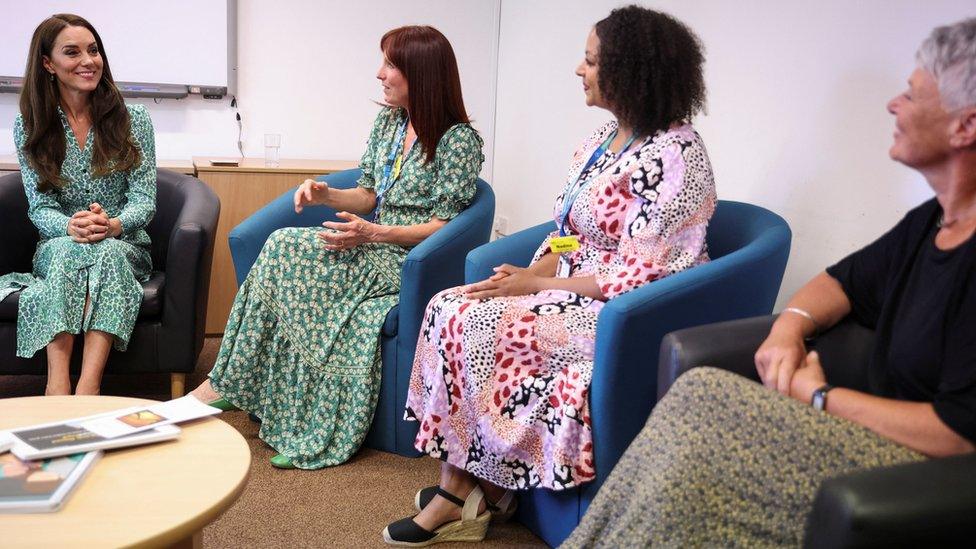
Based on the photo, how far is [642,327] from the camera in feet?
7.02

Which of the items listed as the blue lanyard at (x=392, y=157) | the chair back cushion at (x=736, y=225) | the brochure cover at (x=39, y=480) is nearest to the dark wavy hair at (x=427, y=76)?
the blue lanyard at (x=392, y=157)

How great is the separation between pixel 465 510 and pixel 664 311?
80 centimetres

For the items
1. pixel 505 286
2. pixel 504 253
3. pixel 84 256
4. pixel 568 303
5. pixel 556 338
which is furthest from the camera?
pixel 84 256

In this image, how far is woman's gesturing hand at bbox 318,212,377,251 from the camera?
119 inches

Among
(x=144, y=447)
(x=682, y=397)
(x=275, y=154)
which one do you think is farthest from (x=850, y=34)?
(x=275, y=154)

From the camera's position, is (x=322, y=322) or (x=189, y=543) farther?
(x=322, y=322)

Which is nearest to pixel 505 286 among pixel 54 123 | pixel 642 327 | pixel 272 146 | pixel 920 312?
pixel 642 327

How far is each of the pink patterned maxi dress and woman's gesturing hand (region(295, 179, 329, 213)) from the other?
0.85m

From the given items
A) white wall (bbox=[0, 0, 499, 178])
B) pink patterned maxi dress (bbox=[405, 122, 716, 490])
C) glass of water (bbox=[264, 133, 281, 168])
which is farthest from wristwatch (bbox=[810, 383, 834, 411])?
white wall (bbox=[0, 0, 499, 178])

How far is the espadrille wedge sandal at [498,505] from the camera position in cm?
260

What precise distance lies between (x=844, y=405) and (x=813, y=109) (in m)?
1.33

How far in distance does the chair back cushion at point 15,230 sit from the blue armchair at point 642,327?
211cm

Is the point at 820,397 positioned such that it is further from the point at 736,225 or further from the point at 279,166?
the point at 279,166

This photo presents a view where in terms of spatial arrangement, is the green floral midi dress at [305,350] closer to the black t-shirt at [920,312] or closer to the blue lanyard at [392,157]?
the blue lanyard at [392,157]
